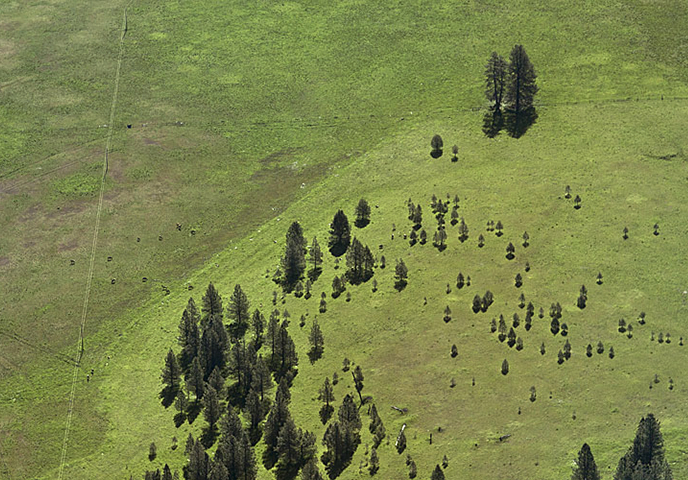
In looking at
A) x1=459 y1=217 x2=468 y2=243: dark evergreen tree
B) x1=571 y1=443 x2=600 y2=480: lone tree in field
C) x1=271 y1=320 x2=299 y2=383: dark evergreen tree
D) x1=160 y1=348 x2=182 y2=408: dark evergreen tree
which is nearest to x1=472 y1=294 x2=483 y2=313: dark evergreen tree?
x1=459 y1=217 x2=468 y2=243: dark evergreen tree

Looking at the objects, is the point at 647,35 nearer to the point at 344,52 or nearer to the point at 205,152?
the point at 344,52

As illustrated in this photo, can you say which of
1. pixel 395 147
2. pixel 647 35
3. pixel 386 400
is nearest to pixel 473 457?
pixel 386 400

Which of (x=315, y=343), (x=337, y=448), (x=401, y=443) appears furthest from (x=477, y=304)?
(x=337, y=448)

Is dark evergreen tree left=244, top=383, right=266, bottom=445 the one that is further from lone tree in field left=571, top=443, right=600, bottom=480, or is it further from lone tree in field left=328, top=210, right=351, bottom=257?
lone tree in field left=571, top=443, right=600, bottom=480

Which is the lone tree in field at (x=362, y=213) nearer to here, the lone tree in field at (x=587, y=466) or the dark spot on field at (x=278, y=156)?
the dark spot on field at (x=278, y=156)

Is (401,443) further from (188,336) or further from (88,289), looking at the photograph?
(88,289)

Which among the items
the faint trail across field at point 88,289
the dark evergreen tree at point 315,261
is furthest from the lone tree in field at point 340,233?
the faint trail across field at point 88,289

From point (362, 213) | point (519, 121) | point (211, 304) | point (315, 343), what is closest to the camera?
point (315, 343)
